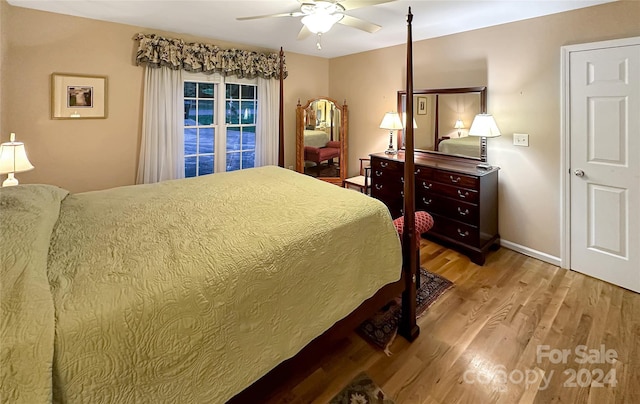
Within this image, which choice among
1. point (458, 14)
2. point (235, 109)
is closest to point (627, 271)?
point (458, 14)

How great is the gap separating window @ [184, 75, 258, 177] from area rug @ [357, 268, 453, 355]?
2951mm

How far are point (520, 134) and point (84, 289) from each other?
11.9 feet

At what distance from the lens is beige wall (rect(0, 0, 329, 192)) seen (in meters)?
2.81

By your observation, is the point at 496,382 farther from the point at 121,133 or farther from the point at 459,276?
the point at 121,133

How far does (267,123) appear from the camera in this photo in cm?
446

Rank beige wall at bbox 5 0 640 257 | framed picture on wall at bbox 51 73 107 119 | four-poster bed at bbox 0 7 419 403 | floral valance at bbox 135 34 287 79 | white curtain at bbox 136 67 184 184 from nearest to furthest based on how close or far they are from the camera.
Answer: four-poster bed at bbox 0 7 419 403
beige wall at bbox 5 0 640 257
framed picture on wall at bbox 51 73 107 119
floral valance at bbox 135 34 287 79
white curtain at bbox 136 67 184 184

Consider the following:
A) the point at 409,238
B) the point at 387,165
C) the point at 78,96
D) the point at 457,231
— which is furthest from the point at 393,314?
the point at 78,96

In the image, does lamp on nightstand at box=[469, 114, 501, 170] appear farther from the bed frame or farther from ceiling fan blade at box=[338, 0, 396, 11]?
ceiling fan blade at box=[338, 0, 396, 11]

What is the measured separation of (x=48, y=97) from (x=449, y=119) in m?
4.17

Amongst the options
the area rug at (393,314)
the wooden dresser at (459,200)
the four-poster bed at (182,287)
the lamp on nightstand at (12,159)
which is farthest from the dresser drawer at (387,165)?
the lamp on nightstand at (12,159)

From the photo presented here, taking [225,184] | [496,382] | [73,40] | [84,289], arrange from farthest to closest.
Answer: [73,40], [225,184], [496,382], [84,289]

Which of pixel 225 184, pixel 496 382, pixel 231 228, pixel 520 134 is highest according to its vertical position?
pixel 520 134

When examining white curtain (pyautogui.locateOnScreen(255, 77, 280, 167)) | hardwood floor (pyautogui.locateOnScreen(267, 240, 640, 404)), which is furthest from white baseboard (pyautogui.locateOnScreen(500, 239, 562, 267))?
white curtain (pyautogui.locateOnScreen(255, 77, 280, 167))

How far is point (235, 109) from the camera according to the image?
4.31 meters
